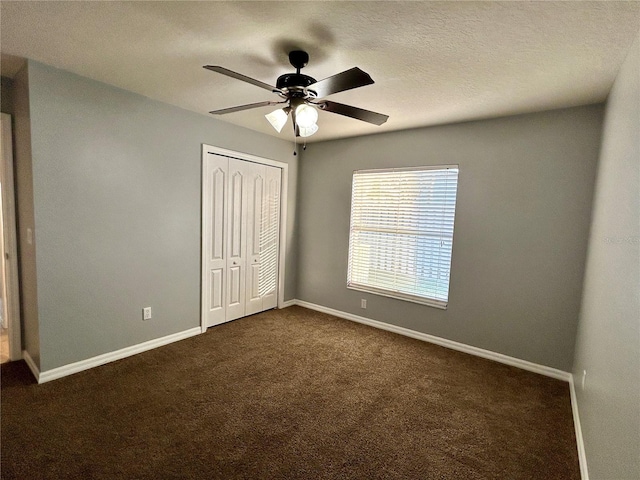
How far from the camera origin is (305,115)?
188 centimetres

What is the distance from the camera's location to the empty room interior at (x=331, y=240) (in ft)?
5.50

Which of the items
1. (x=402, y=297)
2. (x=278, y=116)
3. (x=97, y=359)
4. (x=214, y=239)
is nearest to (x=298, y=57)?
(x=278, y=116)

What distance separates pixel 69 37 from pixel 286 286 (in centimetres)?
354

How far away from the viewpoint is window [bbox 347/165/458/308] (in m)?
3.43

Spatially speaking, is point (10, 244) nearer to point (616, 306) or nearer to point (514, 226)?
point (616, 306)

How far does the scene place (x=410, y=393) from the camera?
252 cm

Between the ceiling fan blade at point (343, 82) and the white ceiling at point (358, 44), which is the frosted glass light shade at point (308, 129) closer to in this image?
the ceiling fan blade at point (343, 82)

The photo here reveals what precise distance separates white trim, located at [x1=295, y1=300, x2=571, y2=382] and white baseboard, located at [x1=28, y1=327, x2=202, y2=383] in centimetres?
203

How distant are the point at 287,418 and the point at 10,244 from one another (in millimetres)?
2769

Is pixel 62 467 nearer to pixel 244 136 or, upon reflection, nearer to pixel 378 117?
pixel 378 117

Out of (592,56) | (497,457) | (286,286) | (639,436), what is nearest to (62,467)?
(497,457)

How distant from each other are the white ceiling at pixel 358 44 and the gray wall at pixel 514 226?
15.3 inches

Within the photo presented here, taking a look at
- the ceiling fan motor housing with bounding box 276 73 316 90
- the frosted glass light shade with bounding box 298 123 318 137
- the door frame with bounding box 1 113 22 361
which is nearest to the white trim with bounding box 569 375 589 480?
the frosted glass light shade with bounding box 298 123 318 137

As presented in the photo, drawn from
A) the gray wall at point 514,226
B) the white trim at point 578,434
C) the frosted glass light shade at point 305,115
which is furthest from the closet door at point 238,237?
the white trim at point 578,434
